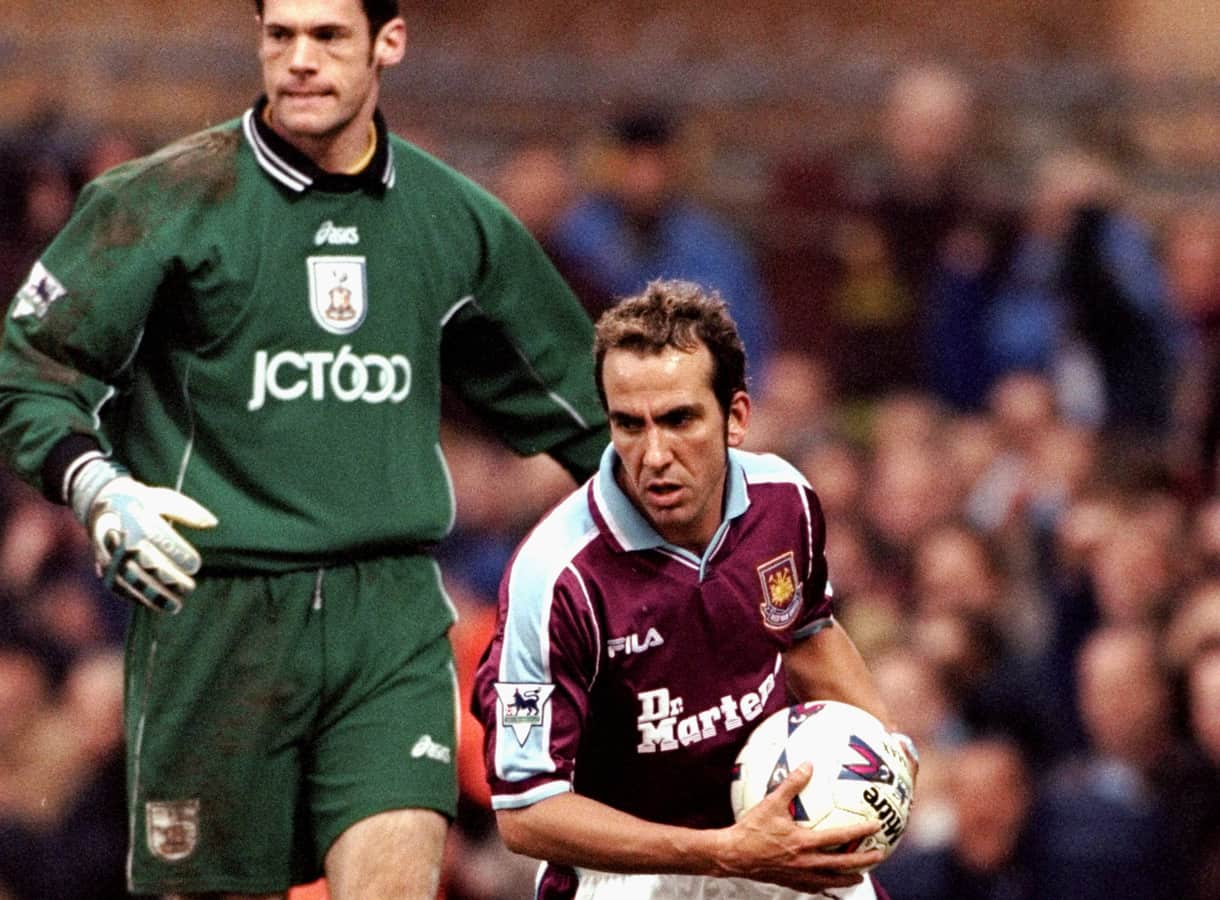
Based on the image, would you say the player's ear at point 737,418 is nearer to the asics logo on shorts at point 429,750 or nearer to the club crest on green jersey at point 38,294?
the asics logo on shorts at point 429,750

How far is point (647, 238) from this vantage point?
31.0 ft

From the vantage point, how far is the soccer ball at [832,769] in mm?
4574

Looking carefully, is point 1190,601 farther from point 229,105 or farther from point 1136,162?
point 229,105

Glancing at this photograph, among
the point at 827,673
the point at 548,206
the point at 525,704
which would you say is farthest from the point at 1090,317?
the point at 525,704

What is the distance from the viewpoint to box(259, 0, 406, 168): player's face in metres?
5.00

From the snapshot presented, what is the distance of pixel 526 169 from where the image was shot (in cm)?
966

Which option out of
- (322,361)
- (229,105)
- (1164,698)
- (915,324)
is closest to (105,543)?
(322,361)

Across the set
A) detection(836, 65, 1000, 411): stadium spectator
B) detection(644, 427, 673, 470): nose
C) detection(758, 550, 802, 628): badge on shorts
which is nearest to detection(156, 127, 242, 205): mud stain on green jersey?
detection(644, 427, 673, 470): nose

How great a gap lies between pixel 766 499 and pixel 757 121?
21.8ft

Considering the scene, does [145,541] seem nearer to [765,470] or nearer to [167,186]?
[167,186]

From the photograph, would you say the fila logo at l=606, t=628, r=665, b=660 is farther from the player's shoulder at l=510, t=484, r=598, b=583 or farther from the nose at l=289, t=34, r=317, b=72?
the nose at l=289, t=34, r=317, b=72

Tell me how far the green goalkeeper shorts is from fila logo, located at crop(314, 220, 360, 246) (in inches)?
27.2

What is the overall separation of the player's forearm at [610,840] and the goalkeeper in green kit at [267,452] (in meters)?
0.42

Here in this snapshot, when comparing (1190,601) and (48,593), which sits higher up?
(1190,601)
